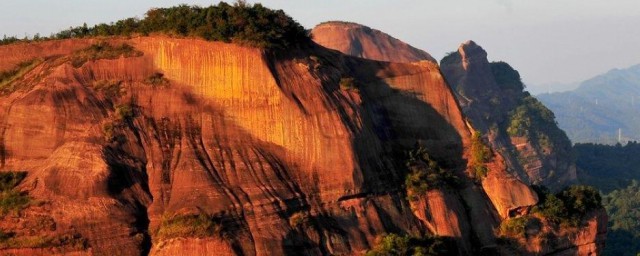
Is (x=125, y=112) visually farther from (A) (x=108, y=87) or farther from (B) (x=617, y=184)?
(B) (x=617, y=184)

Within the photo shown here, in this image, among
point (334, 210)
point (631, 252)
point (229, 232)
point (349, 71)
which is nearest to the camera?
point (229, 232)

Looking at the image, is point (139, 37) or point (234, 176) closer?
point (234, 176)

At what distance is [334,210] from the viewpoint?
31.6 m

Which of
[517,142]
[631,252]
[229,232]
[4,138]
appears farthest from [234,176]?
[517,142]

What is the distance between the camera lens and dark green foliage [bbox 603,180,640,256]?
226 feet

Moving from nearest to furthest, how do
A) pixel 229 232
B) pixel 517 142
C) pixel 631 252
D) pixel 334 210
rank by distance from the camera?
pixel 229 232
pixel 334 210
pixel 631 252
pixel 517 142

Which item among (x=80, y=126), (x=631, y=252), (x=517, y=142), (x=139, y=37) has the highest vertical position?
(x=139, y=37)

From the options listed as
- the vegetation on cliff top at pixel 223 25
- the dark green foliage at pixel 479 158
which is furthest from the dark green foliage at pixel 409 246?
the vegetation on cliff top at pixel 223 25

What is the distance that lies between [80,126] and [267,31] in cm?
677

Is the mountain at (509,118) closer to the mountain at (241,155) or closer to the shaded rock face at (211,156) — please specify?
the mountain at (241,155)

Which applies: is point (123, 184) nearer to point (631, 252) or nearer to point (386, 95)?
point (386, 95)

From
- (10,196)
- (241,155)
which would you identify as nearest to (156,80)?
(241,155)

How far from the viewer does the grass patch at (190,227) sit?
93.2 ft

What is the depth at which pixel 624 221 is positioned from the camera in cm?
7644
